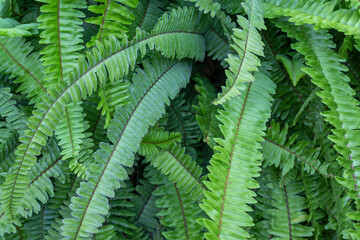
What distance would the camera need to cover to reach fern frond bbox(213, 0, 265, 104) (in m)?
1.12

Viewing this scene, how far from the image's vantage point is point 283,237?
1382mm

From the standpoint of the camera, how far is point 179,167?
1.36 metres

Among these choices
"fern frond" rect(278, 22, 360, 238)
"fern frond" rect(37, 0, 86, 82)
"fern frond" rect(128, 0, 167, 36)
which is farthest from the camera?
"fern frond" rect(128, 0, 167, 36)

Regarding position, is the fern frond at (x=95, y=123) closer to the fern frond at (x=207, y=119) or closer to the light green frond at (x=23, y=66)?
the light green frond at (x=23, y=66)

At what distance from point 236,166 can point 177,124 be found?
1.57ft

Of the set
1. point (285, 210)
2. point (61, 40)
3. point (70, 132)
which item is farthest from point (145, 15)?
point (285, 210)

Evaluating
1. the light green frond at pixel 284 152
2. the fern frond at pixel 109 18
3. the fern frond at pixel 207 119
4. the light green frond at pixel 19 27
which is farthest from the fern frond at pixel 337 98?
the light green frond at pixel 19 27

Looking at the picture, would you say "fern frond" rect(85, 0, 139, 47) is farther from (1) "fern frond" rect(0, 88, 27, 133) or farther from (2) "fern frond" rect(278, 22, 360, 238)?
(2) "fern frond" rect(278, 22, 360, 238)

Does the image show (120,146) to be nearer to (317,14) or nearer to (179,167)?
(179,167)

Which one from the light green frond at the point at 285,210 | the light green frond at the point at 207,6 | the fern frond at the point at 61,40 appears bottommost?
the light green frond at the point at 285,210

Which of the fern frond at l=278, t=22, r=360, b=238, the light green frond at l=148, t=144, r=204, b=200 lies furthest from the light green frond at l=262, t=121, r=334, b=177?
the light green frond at l=148, t=144, r=204, b=200

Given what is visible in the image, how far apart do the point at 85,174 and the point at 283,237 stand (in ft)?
2.68

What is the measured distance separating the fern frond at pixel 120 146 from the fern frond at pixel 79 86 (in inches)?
4.5

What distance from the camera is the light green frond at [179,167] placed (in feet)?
4.45
